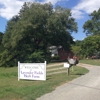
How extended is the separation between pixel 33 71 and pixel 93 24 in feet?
220

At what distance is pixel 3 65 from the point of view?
2063 inches

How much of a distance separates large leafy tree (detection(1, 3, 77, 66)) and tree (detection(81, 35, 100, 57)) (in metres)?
10.6

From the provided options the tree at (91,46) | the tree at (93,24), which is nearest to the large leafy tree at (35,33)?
the tree at (91,46)

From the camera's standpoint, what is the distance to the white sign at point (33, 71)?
1603cm

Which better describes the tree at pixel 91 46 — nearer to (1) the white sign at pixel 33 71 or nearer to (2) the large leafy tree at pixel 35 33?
(2) the large leafy tree at pixel 35 33

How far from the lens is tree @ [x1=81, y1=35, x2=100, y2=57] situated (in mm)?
64562

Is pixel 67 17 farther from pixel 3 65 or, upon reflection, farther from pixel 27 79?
pixel 27 79

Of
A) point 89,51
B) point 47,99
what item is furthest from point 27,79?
point 89,51

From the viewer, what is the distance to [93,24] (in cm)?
8044

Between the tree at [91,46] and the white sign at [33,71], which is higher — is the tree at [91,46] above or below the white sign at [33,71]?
above

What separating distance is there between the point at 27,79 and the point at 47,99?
7798 mm

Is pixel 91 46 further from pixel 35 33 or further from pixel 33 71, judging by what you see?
pixel 33 71

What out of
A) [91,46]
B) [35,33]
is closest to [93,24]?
[91,46]

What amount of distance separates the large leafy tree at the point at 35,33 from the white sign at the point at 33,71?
28.6 metres
